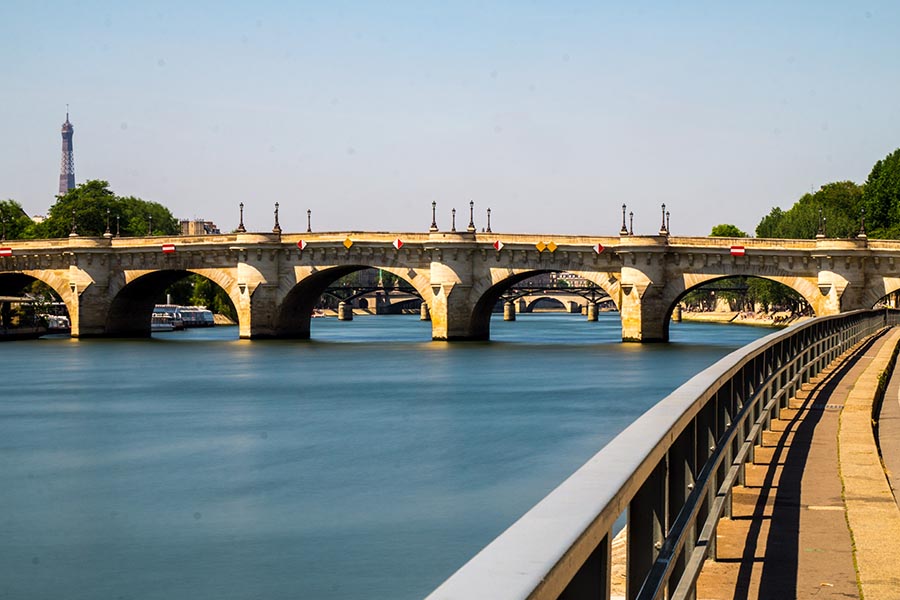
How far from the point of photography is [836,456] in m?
12.4

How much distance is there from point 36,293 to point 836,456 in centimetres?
11167

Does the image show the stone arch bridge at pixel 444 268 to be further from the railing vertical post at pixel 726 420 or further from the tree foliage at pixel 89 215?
the railing vertical post at pixel 726 420

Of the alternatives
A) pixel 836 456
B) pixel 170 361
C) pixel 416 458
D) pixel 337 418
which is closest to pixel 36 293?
pixel 170 361

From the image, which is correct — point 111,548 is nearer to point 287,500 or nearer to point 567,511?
point 287,500

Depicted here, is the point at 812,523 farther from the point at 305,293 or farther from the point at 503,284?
the point at 305,293

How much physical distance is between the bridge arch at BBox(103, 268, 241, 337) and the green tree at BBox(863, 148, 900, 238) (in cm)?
5635

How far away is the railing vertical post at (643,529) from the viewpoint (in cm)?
477

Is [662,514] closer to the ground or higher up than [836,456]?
higher up

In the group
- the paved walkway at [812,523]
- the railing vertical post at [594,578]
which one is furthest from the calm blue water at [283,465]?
the railing vertical post at [594,578]

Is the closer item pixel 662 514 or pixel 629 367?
pixel 662 514

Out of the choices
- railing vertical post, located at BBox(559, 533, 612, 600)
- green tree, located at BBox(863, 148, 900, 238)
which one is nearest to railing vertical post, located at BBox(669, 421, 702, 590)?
railing vertical post, located at BBox(559, 533, 612, 600)

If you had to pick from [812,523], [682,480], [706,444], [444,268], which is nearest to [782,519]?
[812,523]

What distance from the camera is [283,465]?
1161 inches

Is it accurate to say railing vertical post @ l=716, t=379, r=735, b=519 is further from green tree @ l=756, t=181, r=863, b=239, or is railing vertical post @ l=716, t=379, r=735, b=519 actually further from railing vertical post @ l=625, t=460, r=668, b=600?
green tree @ l=756, t=181, r=863, b=239
